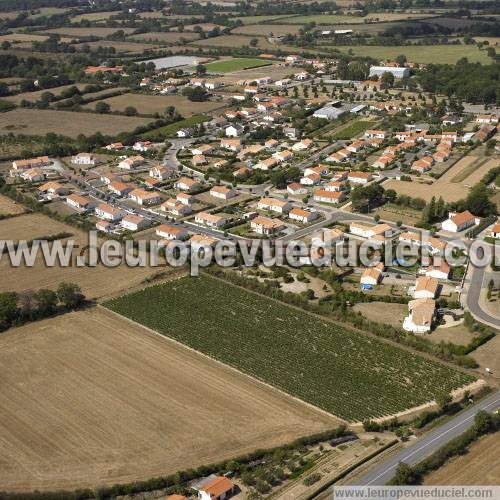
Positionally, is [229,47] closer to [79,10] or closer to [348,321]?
[79,10]

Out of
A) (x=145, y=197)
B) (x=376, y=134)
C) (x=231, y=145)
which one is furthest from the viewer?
(x=376, y=134)

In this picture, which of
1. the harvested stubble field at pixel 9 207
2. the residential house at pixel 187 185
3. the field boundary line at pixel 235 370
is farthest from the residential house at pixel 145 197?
the field boundary line at pixel 235 370

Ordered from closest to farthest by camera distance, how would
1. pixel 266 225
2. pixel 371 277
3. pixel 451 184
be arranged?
pixel 371 277 < pixel 266 225 < pixel 451 184

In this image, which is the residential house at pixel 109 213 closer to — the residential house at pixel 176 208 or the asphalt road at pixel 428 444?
the residential house at pixel 176 208

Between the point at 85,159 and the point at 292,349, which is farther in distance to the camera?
the point at 85,159

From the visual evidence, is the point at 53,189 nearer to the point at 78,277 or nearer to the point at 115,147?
the point at 115,147

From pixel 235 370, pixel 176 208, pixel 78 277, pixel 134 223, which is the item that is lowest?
pixel 235 370

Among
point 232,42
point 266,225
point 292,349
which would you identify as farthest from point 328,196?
point 232,42
